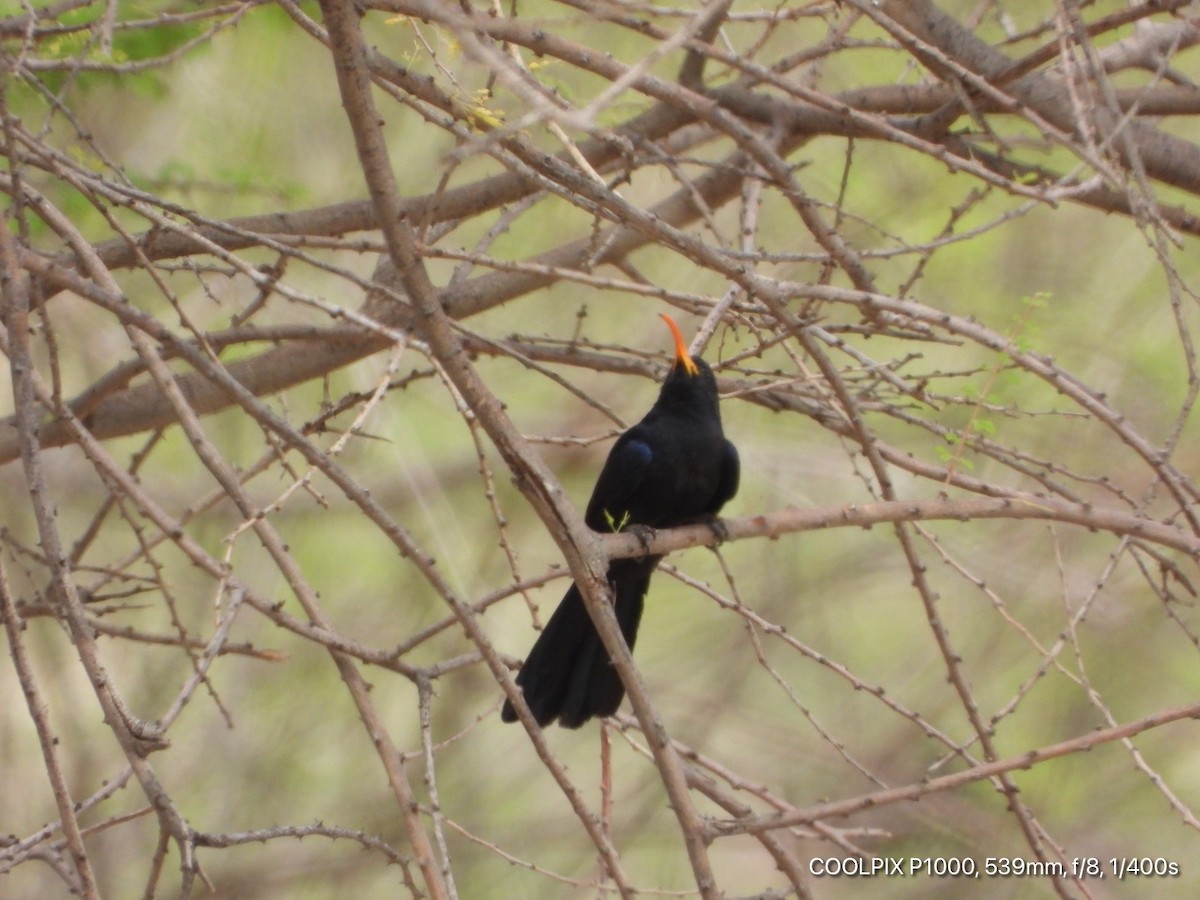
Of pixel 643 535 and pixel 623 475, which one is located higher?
pixel 623 475

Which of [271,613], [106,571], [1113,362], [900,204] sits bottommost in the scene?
[271,613]

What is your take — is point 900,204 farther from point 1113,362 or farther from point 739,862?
point 739,862

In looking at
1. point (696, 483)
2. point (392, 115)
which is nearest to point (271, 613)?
point (696, 483)

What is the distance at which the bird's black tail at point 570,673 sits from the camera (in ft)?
12.1

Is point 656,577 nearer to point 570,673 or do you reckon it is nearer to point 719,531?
point 570,673

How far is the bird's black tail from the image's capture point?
12.1ft

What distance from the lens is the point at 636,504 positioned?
4.25 meters

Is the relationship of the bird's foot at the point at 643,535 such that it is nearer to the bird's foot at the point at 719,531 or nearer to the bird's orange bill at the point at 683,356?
the bird's foot at the point at 719,531

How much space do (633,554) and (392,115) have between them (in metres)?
4.53

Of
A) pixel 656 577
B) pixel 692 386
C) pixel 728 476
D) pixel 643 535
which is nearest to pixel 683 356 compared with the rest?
pixel 692 386

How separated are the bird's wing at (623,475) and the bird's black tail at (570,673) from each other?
0.33 meters

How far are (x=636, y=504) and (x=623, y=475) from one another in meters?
0.15

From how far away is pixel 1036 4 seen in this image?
6.69 m

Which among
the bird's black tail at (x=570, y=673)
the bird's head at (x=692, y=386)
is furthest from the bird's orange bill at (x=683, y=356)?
the bird's black tail at (x=570, y=673)
